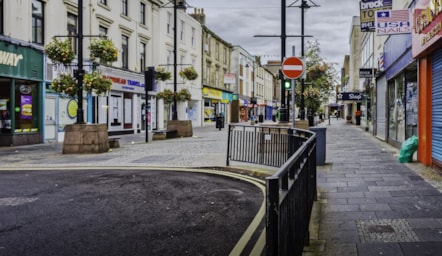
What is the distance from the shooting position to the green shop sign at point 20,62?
16719 mm

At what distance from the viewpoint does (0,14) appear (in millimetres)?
17000

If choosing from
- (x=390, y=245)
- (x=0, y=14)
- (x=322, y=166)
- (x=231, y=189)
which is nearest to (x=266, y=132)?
(x=322, y=166)

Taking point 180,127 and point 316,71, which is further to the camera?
point 316,71

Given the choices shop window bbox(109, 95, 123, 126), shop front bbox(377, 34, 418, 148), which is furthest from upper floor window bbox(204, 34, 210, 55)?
shop front bbox(377, 34, 418, 148)

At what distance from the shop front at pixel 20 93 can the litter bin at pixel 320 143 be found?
41.5 ft

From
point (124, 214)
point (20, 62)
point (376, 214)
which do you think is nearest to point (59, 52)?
point (20, 62)

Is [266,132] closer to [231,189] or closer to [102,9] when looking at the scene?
[231,189]

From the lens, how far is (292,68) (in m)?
11.1

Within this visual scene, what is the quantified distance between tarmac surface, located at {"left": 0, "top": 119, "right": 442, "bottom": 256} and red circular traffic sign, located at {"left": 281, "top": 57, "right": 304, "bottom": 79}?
8.07 ft

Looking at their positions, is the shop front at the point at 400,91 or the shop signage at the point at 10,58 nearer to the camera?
the shop front at the point at 400,91

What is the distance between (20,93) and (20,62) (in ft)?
4.36

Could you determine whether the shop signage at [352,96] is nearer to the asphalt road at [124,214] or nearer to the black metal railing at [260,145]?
the black metal railing at [260,145]

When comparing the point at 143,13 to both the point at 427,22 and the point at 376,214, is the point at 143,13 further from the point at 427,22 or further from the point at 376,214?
the point at 376,214

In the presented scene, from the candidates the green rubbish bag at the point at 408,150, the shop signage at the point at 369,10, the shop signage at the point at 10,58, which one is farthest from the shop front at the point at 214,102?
the green rubbish bag at the point at 408,150
